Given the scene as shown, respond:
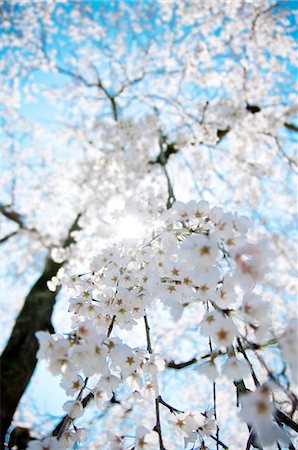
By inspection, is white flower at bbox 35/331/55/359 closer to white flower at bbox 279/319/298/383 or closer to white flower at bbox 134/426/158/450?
white flower at bbox 134/426/158/450

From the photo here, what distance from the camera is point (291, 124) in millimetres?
8219

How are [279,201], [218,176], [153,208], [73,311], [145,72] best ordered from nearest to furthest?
[73,311]
[153,208]
[218,176]
[145,72]
[279,201]

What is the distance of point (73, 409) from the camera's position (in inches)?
54.3

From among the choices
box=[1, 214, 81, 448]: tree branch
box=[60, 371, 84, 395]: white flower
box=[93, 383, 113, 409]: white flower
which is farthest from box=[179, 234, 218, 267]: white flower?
box=[1, 214, 81, 448]: tree branch

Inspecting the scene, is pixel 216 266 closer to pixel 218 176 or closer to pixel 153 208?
pixel 153 208

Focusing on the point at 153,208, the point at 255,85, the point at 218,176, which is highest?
the point at 255,85

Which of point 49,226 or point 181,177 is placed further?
point 49,226

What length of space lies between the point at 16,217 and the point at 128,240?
789 centimetres

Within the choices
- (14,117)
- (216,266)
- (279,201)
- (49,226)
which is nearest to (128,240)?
(216,266)

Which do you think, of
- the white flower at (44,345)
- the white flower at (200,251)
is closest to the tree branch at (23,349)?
the white flower at (44,345)

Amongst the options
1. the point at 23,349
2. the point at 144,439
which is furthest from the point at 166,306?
the point at 23,349

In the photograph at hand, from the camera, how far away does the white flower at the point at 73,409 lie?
1367 millimetres

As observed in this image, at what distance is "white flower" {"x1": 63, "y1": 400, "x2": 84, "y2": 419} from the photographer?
137cm

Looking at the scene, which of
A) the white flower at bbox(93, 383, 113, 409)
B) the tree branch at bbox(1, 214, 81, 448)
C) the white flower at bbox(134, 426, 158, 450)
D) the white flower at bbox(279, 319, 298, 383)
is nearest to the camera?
the white flower at bbox(279, 319, 298, 383)
